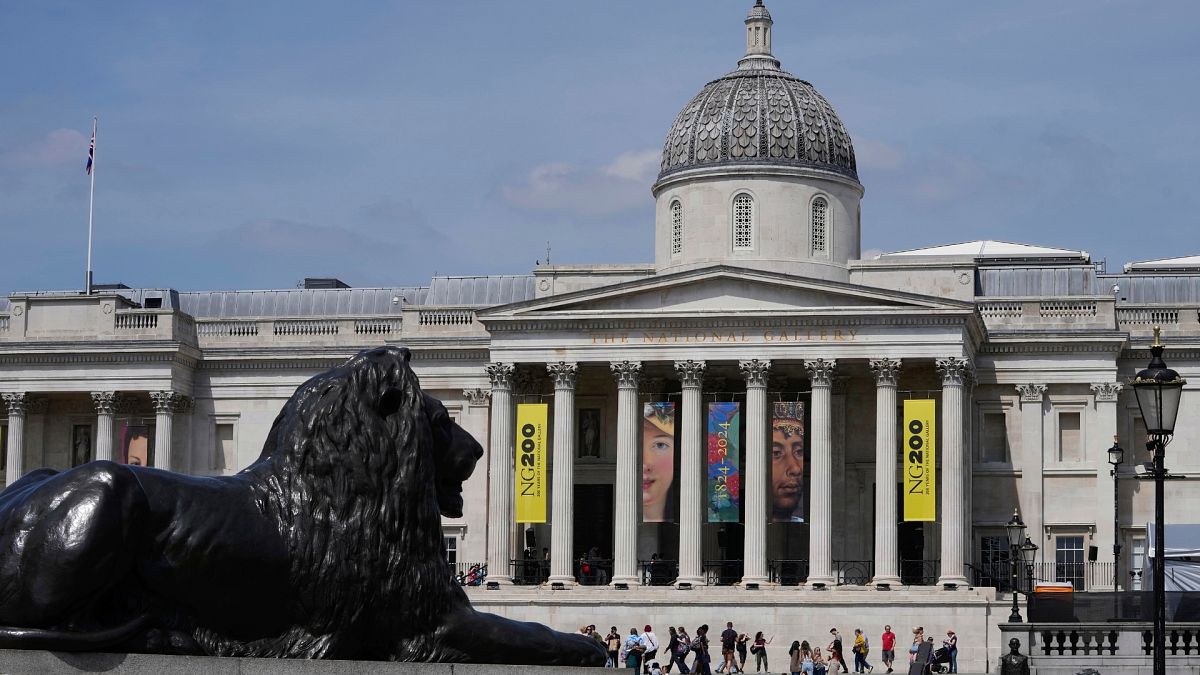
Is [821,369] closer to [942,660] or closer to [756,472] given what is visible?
[756,472]

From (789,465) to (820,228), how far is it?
9.00 m

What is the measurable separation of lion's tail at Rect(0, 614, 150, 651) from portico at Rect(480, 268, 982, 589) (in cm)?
4908

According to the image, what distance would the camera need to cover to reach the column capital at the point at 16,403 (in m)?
70.4

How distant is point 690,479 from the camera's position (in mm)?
63000

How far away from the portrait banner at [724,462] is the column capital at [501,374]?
6.12 metres

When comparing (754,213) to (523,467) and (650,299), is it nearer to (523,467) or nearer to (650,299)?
(650,299)

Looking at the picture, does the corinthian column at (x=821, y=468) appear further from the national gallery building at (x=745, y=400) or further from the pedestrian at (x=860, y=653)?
the pedestrian at (x=860, y=653)

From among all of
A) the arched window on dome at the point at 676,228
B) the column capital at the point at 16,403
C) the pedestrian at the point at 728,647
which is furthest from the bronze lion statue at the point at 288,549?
the column capital at the point at 16,403

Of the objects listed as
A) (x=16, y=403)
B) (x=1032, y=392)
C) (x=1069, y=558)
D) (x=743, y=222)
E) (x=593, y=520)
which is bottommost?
(x=1069, y=558)

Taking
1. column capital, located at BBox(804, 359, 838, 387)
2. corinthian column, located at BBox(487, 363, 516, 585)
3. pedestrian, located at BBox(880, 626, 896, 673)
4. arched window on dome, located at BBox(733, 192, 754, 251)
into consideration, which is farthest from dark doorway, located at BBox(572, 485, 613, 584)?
pedestrian, located at BBox(880, 626, 896, 673)

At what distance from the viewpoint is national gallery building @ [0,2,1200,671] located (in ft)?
204

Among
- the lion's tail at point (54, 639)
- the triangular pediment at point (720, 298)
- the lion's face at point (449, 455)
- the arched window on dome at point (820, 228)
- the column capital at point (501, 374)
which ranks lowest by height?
the lion's tail at point (54, 639)

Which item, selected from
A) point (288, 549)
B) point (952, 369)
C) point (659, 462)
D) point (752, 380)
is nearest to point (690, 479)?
point (659, 462)

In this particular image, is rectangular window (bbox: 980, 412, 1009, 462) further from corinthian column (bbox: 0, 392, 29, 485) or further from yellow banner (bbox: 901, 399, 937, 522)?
corinthian column (bbox: 0, 392, 29, 485)
